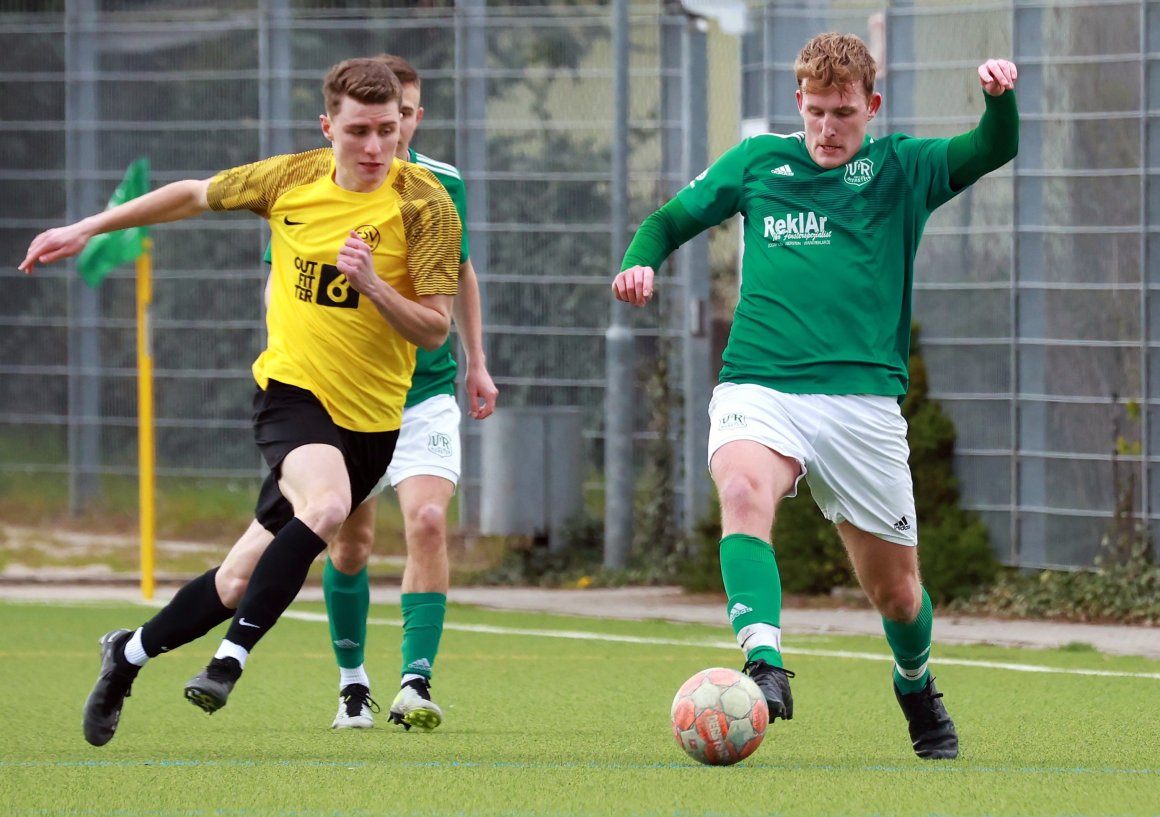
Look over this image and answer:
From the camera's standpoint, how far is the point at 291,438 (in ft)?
20.5

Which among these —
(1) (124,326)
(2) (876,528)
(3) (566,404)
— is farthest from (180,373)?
(2) (876,528)

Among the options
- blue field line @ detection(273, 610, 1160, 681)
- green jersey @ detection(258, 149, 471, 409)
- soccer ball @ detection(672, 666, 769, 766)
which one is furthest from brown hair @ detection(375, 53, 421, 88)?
blue field line @ detection(273, 610, 1160, 681)

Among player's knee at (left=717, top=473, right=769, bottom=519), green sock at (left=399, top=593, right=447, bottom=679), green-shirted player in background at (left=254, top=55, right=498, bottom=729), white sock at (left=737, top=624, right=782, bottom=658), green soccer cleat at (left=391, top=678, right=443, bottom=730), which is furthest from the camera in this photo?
green-shirted player in background at (left=254, top=55, right=498, bottom=729)

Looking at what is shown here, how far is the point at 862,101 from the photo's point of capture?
239 inches

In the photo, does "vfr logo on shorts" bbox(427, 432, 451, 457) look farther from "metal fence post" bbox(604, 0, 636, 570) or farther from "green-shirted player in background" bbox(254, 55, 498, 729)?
"metal fence post" bbox(604, 0, 636, 570)

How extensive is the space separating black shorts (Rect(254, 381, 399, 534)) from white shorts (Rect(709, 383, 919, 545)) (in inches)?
A: 43.5

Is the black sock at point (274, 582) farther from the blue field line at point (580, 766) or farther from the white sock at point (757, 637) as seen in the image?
the white sock at point (757, 637)

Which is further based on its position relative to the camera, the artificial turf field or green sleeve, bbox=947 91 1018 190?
green sleeve, bbox=947 91 1018 190

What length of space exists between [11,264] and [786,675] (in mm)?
11341

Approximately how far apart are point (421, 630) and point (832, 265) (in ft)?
6.55

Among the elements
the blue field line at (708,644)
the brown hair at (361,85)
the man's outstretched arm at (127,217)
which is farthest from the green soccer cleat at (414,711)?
the blue field line at (708,644)

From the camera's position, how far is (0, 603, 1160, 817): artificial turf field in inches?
204

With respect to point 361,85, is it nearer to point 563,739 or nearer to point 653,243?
point 653,243

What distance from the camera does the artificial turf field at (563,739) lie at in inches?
204
